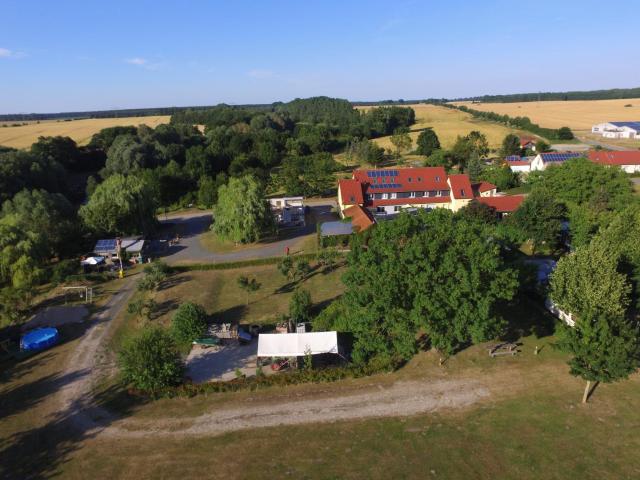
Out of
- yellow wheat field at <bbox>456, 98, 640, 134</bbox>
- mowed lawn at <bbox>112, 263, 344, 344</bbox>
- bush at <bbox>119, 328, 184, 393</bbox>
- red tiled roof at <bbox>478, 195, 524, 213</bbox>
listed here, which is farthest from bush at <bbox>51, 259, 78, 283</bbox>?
yellow wheat field at <bbox>456, 98, 640, 134</bbox>

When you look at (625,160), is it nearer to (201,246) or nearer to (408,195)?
(408,195)

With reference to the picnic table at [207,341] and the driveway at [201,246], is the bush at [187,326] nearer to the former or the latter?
the picnic table at [207,341]

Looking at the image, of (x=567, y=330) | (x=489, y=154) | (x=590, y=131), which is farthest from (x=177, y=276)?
(x=590, y=131)

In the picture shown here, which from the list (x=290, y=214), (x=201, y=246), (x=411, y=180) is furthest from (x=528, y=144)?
(x=201, y=246)

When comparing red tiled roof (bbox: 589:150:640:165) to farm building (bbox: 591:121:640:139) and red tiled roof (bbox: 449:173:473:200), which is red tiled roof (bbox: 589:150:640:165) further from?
farm building (bbox: 591:121:640:139)

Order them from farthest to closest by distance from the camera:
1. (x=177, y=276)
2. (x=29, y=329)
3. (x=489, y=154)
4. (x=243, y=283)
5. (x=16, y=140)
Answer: (x=16, y=140), (x=489, y=154), (x=177, y=276), (x=243, y=283), (x=29, y=329)

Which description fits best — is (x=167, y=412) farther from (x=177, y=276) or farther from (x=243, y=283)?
(x=177, y=276)
